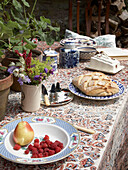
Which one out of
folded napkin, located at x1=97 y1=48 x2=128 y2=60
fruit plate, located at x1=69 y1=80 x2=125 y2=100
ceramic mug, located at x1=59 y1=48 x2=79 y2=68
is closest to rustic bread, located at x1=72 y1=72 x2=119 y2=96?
fruit plate, located at x1=69 y1=80 x2=125 y2=100

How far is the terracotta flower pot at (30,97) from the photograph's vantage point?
42.9 inches

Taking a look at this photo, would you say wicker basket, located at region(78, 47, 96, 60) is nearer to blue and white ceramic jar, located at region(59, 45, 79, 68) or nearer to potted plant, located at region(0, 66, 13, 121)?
blue and white ceramic jar, located at region(59, 45, 79, 68)

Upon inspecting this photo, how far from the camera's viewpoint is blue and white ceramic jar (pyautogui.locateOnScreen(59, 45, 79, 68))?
1.74m

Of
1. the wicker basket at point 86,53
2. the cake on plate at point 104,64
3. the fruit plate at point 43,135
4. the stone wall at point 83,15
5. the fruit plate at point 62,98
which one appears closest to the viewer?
the fruit plate at point 43,135

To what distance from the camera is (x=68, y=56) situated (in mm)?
1755

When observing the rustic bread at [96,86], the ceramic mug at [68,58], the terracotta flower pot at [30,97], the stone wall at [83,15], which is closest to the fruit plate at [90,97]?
the rustic bread at [96,86]

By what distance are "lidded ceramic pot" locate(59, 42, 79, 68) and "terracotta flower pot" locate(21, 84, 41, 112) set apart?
0.69 metres

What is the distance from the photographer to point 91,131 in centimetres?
98

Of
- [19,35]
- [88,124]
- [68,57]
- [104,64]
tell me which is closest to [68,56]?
[68,57]

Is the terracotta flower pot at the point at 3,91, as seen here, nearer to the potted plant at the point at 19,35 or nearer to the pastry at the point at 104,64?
the potted plant at the point at 19,35

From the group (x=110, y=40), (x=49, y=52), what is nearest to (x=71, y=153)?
(x=49, y=52)

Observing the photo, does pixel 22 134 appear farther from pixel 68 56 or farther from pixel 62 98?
pixel 68 56

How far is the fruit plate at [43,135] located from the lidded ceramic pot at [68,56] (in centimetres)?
80

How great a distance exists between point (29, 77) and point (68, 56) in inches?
28.8
